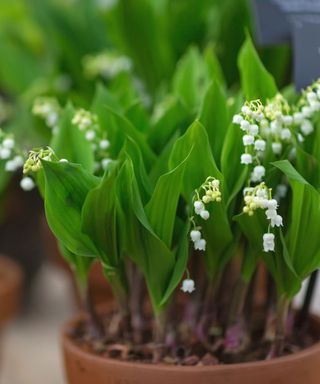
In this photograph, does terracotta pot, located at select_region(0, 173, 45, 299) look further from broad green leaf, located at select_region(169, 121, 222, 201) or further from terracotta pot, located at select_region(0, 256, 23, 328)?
broad green leaf, located at select_region(169, 121, 222, 201)

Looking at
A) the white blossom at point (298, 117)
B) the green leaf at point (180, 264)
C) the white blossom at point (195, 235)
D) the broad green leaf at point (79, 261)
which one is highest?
the white blossom at point (298, 117)

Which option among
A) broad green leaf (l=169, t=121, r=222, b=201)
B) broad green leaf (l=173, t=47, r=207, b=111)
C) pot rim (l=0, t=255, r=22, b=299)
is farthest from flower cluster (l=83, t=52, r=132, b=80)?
broad green leaf (l=169, t=121, r=222, b=201)

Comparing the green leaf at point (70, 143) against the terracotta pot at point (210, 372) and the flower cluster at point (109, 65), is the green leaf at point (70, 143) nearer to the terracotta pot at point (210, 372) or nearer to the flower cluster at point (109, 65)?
the terracotta pot at point (210, 372)

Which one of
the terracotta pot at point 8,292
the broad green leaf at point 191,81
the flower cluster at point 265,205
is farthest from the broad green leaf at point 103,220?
the terracotta pot at point 8,292

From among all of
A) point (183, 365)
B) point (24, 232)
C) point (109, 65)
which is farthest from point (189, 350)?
point (24, 232)

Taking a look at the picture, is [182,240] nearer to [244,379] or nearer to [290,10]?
[244,379]

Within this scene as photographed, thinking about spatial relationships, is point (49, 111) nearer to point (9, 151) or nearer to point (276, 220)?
point (9, 151)
